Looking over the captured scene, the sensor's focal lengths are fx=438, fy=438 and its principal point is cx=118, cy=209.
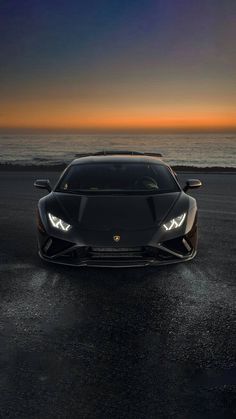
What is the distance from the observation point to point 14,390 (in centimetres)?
297

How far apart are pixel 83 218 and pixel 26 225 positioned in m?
3.86

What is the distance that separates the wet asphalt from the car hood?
0.71 metres

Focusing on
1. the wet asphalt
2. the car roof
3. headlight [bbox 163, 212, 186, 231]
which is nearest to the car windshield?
the car roof

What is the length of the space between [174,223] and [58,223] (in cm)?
151

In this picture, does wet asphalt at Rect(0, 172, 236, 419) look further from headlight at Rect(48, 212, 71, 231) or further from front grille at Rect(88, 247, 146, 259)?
headlight at Rect(48, 212, 71, 231)

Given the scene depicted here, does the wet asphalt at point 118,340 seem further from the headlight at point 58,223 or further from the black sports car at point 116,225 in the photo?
the headlight at point 58,223

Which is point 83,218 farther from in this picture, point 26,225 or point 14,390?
point 26,225

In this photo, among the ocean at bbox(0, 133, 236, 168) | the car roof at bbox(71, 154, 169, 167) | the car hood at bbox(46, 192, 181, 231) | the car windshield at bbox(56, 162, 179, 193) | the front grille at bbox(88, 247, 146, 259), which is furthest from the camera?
the ocean at bbox(0, 133, 236, 168)

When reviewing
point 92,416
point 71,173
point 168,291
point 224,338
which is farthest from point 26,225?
point 92,416

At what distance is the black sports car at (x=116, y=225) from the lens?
5.39 meters

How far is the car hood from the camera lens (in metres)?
5.57

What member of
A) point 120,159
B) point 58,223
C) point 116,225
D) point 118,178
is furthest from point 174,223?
point 120,159

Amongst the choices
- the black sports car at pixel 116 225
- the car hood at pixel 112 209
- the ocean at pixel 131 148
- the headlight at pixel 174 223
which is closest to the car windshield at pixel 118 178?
the black sports car at pixel 116 225

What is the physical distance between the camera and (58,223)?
5715mm
